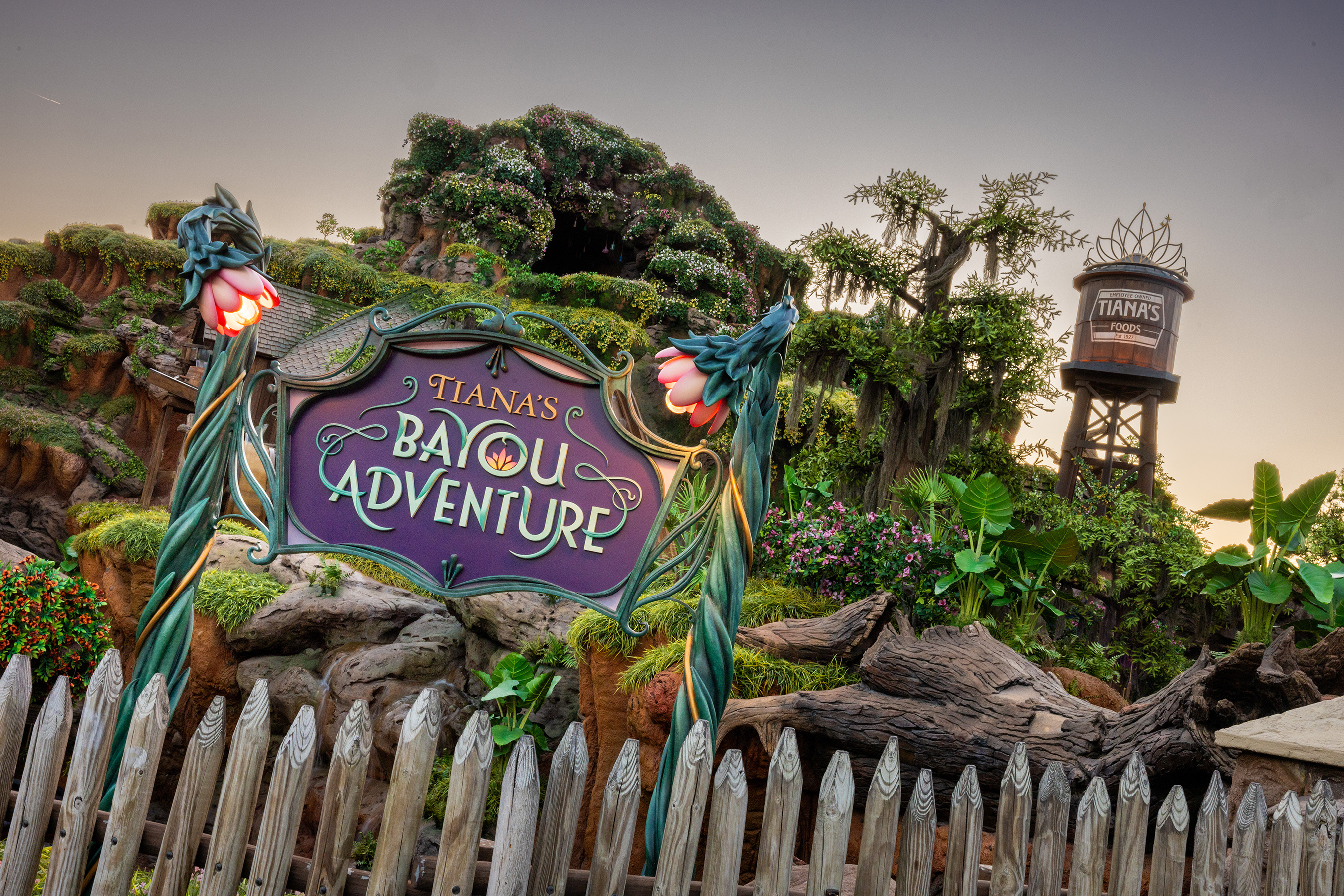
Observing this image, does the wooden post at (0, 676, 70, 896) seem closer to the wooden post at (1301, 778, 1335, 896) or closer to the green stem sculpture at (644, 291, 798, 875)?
the green stem sculpture at (644, 291, 798, 875)

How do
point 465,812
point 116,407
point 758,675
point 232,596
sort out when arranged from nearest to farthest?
1. point 465,812
2. point 758,675
3. point 232,596
4. point 116,407

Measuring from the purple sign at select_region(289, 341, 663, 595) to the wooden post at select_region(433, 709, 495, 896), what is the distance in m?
1.40

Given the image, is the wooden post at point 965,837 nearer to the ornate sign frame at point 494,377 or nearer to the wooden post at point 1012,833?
the wooden post at point 1012,833

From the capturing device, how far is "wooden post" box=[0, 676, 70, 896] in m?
2.44

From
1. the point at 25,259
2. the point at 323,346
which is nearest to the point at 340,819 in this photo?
the point at 323,346

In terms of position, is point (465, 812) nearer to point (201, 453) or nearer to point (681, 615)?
point (201, 453)

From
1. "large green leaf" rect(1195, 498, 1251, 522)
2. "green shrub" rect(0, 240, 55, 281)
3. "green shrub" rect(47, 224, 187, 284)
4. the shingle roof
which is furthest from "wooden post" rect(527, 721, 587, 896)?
"green shrub" rect(0, 240, 55, 281)

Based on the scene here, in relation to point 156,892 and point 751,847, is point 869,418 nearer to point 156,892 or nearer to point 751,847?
point 751,847

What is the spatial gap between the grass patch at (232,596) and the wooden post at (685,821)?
25.0ft

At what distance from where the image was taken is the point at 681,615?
21.9ft

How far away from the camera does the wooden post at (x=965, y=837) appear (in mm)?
2281

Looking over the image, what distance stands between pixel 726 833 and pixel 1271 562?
7.38m

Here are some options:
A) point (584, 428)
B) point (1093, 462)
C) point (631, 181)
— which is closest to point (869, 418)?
point (584, 428)

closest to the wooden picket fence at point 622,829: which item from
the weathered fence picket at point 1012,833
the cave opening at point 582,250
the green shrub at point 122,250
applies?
the weathered fence picket at point 1012,833
